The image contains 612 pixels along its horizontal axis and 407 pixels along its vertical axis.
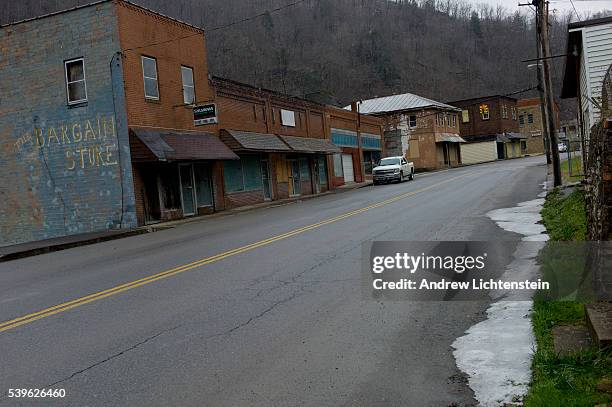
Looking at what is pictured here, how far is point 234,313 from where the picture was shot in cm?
680

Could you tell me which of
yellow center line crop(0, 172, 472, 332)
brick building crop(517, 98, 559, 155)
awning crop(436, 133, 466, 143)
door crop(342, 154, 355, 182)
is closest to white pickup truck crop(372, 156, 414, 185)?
door crop(342, 154, 355, 182)

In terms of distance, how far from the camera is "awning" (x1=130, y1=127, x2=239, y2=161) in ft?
69.2

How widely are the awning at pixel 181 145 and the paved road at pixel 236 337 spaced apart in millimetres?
10339

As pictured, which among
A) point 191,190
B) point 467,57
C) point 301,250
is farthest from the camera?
point 467,57

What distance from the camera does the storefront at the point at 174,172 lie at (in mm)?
21203

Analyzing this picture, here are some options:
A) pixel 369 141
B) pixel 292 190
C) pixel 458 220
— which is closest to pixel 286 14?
pixel 369 141

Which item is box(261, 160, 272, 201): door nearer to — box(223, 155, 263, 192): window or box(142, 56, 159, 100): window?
box(223, 155, 263, 192): window

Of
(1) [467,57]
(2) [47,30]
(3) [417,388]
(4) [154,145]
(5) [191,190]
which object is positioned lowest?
(3) [417,388]

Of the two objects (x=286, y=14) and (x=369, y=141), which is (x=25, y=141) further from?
(x=286, y=14)

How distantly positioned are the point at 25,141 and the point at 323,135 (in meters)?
21.7

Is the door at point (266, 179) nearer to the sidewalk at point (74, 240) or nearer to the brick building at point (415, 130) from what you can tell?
the sidewalk at point (74, 240)

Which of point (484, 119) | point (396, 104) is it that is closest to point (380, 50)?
point (484, 119)

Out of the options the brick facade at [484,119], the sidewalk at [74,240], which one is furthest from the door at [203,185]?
the brick facade at [484,119]

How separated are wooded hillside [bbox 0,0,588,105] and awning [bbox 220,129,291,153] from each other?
30.2 meters
